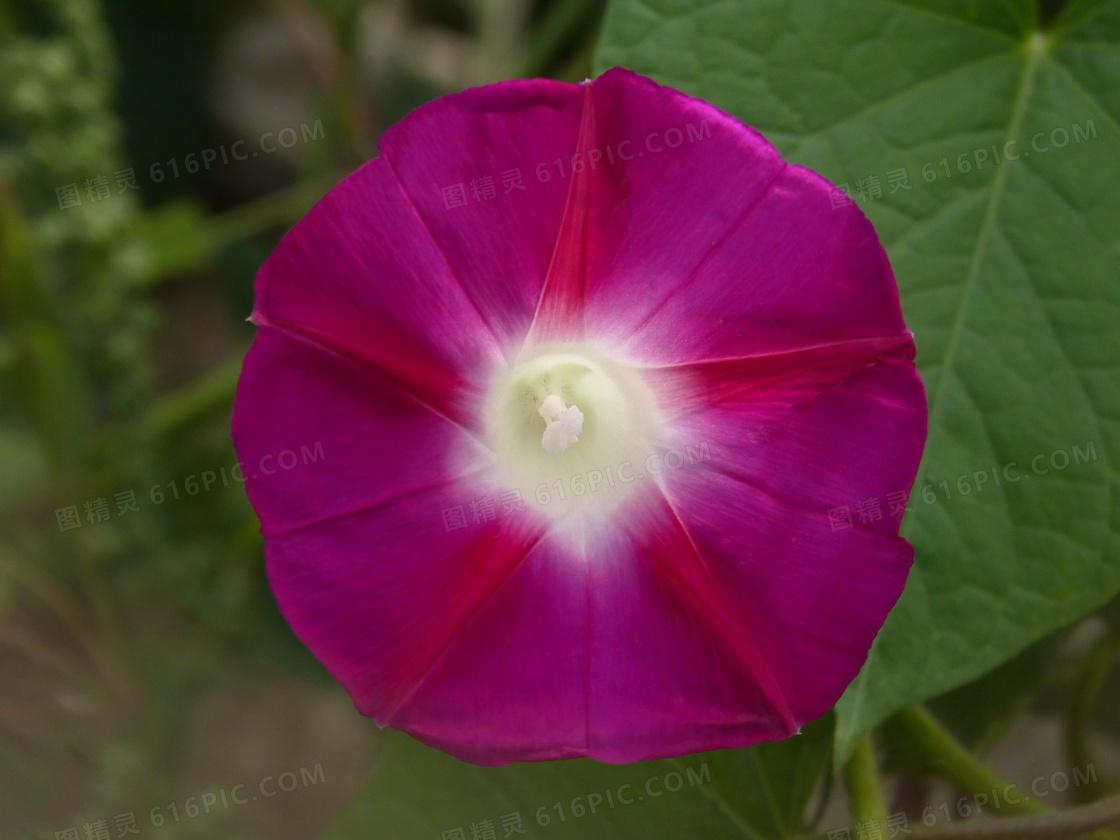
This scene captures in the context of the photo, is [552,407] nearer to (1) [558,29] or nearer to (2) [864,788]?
(2) [864,788]

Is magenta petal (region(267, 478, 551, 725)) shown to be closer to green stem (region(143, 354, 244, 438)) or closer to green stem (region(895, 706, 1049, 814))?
green stem (region(895, 706, 1049, 814))

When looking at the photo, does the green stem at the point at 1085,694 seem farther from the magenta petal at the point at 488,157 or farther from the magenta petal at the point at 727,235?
the magenta petal at the point at 488,157

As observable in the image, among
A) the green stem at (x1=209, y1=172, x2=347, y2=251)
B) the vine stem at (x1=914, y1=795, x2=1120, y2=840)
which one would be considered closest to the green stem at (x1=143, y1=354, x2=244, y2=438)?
the green stem at (x1=209, y1=172, x2=347, y2=251)

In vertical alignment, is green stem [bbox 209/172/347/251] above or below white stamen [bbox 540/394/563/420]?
above

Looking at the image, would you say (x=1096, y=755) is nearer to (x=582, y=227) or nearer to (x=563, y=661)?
(x=563, y=661)

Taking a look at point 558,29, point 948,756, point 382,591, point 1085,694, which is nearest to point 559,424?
point 382,591

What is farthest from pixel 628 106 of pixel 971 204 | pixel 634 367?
pixel 971 204
